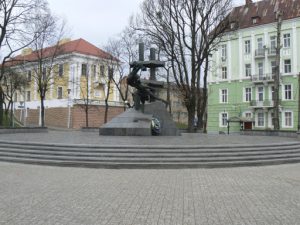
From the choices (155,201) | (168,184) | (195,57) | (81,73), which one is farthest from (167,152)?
(81,73)

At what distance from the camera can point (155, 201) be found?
7.84m

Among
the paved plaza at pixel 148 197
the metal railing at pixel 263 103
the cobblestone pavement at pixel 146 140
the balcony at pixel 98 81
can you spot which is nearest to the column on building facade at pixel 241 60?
the metal railing at pixel 263 103

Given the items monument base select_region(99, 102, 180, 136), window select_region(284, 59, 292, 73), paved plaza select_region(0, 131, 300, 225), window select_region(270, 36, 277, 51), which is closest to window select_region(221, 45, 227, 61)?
window select_region(270, 36, 277, 51)

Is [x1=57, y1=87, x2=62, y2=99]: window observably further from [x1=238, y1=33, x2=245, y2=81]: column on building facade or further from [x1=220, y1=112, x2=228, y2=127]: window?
[x1=238, y1=33, x2=245, y2=81]: column on building facade

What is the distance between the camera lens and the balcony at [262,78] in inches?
1896

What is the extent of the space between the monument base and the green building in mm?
24820

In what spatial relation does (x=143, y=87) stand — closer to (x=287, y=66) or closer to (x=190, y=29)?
(x=190, y=29)

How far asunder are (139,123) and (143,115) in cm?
85

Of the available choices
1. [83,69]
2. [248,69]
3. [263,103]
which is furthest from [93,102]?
[263,103]

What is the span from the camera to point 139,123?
72.2 ft

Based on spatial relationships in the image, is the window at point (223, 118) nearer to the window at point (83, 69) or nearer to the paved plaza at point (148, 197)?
the window at point (83, 69)

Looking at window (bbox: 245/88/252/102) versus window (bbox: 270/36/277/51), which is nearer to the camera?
window (bbox: 270/36/277/51)

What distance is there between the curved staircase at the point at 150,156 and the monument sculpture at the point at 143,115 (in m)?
6.73

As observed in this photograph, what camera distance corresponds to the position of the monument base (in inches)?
853
